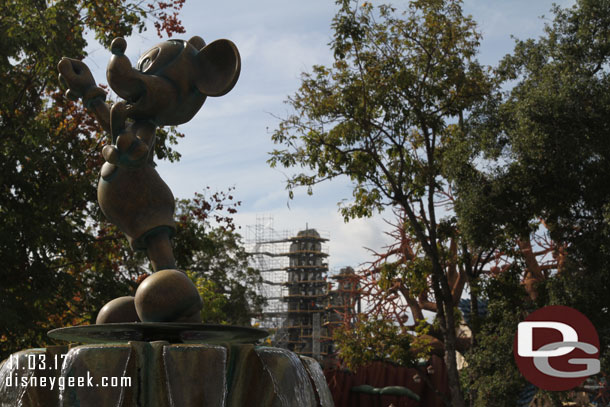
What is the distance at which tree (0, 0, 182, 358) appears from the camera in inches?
327

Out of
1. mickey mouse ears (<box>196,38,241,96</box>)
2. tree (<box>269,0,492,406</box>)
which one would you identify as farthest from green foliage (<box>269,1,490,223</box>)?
mickey mouse ears (<box>196,38,241,96</box>)

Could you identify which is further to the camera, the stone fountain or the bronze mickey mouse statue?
the bronze mickey mouse statue

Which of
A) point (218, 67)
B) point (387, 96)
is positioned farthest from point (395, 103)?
point (218, 67)

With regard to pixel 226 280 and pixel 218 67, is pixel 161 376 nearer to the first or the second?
pixel 218 67

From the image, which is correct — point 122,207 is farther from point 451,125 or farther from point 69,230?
point 451,125

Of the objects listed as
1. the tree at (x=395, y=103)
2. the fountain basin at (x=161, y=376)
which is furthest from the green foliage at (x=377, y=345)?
the fountain basin at (x=161, y=376)

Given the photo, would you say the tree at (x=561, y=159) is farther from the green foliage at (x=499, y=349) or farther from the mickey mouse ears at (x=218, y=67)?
the mickey mouse ears at (x=218, y=67)

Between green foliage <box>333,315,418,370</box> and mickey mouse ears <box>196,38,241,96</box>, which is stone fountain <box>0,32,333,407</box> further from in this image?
green foliage <box>333,315,418,370</box>

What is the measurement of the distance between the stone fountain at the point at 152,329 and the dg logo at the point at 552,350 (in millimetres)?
8274

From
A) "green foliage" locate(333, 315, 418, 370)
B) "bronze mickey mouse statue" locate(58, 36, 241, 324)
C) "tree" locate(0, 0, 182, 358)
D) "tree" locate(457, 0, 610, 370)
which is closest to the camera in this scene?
"bronze mickey mouse statue" locate(58, 36, 241, 324)

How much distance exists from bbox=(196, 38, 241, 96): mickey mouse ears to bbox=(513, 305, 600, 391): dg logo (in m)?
8.25

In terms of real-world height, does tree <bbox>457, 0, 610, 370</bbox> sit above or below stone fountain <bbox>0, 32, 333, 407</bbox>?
above

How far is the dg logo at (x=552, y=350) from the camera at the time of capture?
35.7ft

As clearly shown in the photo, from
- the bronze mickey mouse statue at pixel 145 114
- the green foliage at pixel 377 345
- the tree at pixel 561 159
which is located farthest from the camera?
the green foliage at pixel 377 345
